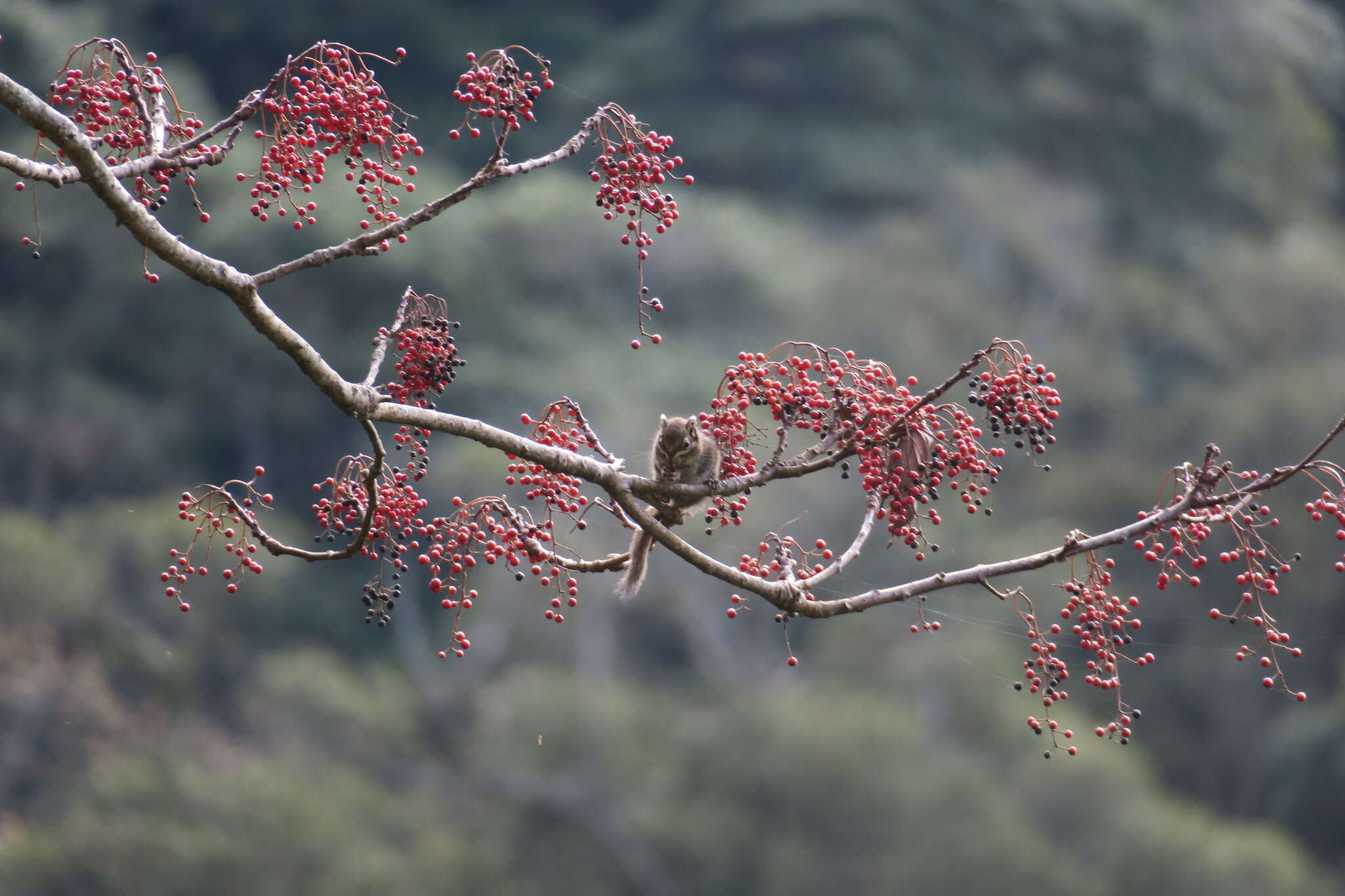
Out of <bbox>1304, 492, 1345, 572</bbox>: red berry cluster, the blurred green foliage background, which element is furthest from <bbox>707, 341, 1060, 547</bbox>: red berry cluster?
the blurred green foliage background

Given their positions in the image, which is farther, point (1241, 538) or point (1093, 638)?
point (1093, 638)

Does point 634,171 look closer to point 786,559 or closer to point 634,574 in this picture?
point 786,559

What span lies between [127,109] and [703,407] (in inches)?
677

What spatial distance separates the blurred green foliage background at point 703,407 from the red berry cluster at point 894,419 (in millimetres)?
10149

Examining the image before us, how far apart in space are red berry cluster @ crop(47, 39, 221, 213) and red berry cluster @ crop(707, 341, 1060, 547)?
995 mm

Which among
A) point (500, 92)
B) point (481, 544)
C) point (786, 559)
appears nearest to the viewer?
point (500, 92)

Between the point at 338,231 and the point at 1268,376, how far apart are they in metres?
13.1

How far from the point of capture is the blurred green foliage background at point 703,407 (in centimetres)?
1705

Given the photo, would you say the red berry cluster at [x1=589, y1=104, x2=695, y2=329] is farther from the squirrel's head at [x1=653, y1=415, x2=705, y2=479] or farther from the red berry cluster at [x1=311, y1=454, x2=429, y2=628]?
the squirrel's head at [x1=653, y1=415, x2=705, y2=479]

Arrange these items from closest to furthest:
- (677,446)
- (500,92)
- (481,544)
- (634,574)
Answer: (500,92) → (481,544) → (634,574) → (677,446)

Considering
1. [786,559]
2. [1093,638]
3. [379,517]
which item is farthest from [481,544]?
[1093,638]

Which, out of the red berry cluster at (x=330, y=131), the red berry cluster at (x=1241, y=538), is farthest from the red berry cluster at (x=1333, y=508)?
the red berry cluster at (x=330, y=131)

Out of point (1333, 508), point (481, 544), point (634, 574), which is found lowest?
point (481, 544)

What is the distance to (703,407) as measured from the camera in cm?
1983
